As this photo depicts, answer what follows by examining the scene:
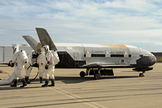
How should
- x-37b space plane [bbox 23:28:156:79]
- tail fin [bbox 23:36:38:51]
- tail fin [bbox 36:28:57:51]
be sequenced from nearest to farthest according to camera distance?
tail fin [bbox 36:28:57:51]
x-37b space plane [bbox 23:28:156:79]
tail fin [bbox 23:36:38:51]

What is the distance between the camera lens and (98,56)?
16062 mm

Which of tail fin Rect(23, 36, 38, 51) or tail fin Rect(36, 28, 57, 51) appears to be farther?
tail fin Rect(23, 36, 38, 51)

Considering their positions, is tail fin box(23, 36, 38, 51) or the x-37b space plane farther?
tail fin box(23, 36, 38, 51)

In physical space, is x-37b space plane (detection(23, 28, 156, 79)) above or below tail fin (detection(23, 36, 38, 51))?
below

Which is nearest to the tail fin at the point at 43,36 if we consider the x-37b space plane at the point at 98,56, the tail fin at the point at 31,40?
the x-37b space plane at the point at 98,56

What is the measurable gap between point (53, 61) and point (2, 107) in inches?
211

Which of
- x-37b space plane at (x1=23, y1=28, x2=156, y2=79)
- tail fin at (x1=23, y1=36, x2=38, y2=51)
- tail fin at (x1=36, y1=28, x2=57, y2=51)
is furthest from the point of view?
tail fin at (x1=23, y1=36, x2=38, y2=51)

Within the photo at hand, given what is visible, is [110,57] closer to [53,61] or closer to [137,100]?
[53,61]

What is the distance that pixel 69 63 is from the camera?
15.2 m

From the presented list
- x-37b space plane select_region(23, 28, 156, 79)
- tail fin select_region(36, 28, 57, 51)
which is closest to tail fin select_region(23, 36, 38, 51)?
x-37b space plane select_region(23, 28, 156, 79)

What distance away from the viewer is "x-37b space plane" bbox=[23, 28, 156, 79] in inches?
598

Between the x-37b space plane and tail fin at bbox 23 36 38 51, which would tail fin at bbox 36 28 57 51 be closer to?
the x-37b space plane

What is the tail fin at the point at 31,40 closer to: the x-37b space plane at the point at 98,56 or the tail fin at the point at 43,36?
the x-37b space plane at the point at 98,56

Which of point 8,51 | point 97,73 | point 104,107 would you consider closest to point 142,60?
point 97,73
